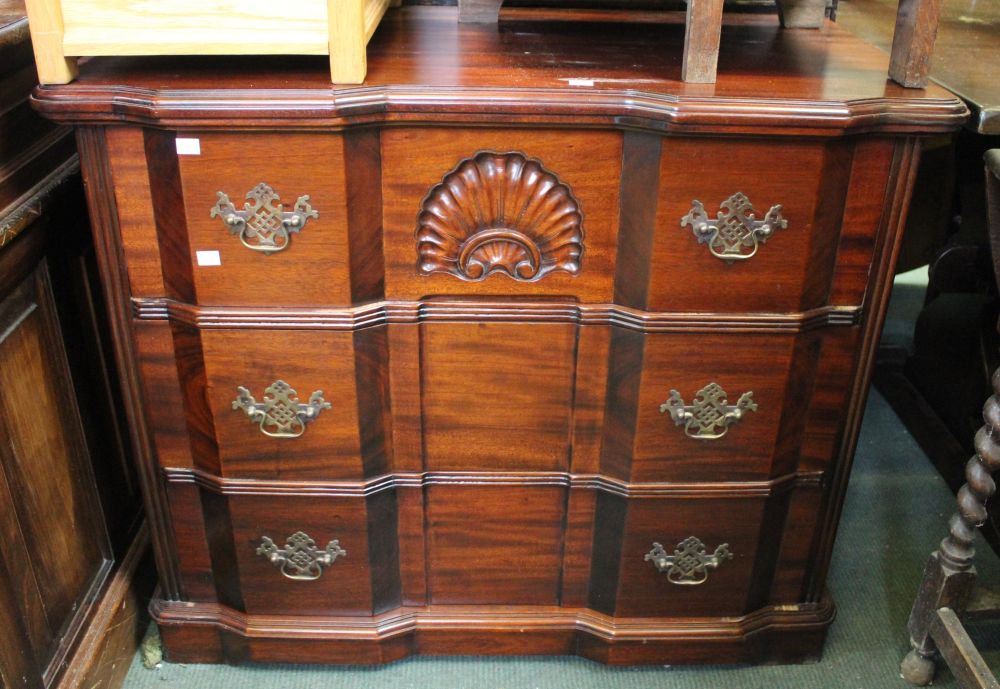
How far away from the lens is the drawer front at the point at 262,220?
125 cm

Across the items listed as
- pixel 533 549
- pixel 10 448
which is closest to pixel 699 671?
pixel 533 549

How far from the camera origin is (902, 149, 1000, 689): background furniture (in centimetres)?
147

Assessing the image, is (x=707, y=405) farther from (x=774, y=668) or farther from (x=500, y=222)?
(x=774, y=668)

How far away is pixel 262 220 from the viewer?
129cm

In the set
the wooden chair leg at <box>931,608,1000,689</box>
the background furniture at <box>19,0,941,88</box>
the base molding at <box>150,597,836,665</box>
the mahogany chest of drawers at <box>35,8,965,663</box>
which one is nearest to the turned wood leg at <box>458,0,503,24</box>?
the mahogany chest of drawers at <box>35,8,965,663</box>

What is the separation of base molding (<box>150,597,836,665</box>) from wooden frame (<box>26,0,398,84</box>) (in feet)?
3.07

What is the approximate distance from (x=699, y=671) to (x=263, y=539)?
807 millimetres

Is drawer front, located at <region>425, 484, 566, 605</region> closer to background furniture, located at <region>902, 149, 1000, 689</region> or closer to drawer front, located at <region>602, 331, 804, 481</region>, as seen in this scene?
drawer front, located at <region>602, 331, 804, 481</region>

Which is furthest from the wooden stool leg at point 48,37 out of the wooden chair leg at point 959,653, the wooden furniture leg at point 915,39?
the wooden chair leg at point 959,653

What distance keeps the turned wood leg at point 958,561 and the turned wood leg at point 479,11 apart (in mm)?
993

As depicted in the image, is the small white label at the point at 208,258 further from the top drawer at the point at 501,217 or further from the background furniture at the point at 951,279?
the background furniture at the point at 951,279

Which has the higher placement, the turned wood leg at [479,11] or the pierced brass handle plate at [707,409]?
the turned wood leg at [479,11]

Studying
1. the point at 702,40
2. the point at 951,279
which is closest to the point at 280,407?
the point at 702,40

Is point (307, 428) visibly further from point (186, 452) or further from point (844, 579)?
point (844, 579)
